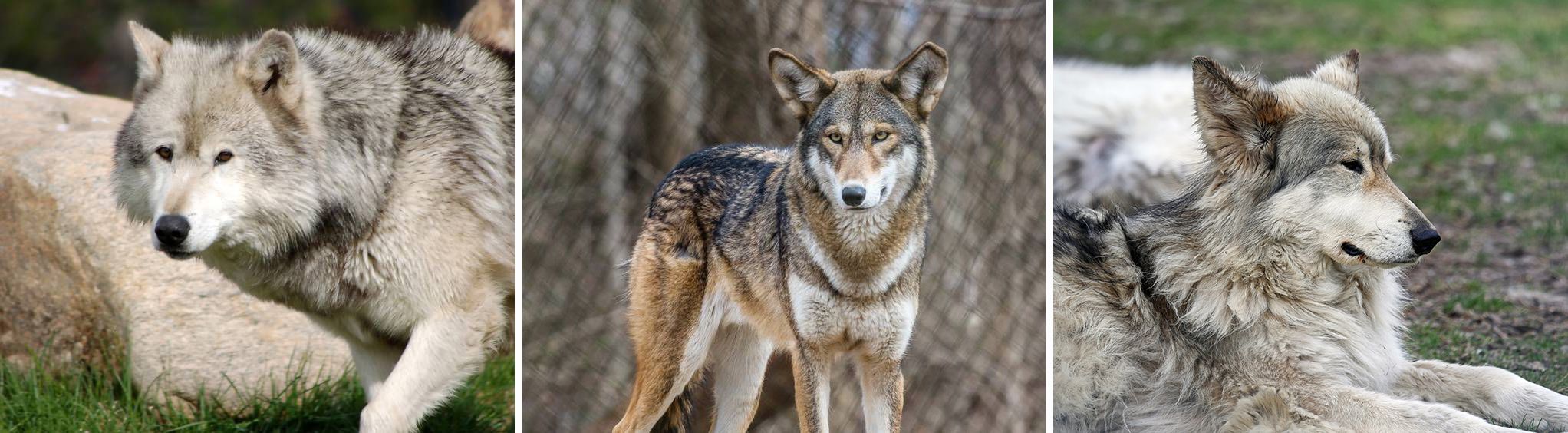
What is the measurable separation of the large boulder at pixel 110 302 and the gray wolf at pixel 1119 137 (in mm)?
3676

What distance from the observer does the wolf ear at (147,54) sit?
388 cm

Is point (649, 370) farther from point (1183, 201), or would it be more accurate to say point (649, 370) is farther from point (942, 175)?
point (1183, 201)

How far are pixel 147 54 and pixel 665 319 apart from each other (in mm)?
1873

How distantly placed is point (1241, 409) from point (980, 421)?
32.2 inches

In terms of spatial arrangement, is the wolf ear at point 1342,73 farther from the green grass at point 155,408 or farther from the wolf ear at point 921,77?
the green grass at point 155,408

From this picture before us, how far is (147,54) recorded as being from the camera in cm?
388

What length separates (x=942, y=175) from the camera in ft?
12.9

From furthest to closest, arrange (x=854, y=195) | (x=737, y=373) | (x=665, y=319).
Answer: (x=737, y=373), (x=665, y=319), (x=854, y=195)

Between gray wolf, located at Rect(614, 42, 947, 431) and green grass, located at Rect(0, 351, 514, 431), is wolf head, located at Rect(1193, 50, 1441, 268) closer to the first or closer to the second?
gray wolf, located at Rect(614, 42, 947, 431)

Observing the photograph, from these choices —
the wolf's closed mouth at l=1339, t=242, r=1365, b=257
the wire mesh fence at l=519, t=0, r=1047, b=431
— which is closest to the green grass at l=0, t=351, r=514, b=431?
the wire mesh fence at l=519, t=0, r=1047, b=431

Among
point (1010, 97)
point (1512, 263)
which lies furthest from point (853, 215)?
point (1512, 263)

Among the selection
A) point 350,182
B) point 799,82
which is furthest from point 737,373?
point 350,182

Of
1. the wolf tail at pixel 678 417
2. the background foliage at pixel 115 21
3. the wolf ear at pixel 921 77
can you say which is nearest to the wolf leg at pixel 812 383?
the wolf tail at pixel 678 417

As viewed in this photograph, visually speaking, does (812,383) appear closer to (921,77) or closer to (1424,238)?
(921,77)
